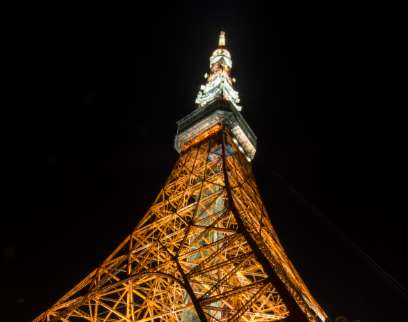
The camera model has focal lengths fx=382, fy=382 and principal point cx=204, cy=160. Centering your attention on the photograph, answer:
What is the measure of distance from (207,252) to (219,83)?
10.4 meters

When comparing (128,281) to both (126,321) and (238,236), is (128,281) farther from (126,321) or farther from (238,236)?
(238,236)

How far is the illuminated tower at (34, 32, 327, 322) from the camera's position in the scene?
24.2ft

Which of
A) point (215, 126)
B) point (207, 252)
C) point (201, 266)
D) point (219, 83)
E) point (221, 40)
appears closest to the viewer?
point (201, 266)

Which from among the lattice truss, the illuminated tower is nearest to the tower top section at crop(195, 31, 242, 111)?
the illuminated tower

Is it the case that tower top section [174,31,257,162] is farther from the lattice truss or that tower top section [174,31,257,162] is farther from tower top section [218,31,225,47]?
tower top section [218,31,225,47]

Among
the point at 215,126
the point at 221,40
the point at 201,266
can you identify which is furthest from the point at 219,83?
the point at 201,266

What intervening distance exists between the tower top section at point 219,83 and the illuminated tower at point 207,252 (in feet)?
0.22

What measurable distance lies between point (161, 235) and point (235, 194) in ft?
8.31

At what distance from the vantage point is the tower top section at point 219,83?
59.4 feet

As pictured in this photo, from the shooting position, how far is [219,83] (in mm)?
18812

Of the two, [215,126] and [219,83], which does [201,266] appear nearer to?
[215,126]

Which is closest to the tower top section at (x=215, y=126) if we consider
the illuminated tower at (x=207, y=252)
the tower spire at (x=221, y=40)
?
the illuminated tower at (x=207, y=252)

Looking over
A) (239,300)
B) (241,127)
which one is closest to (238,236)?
(239,300)

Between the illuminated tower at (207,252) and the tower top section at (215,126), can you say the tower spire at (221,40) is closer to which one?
the illuminated tower at (207,252)
